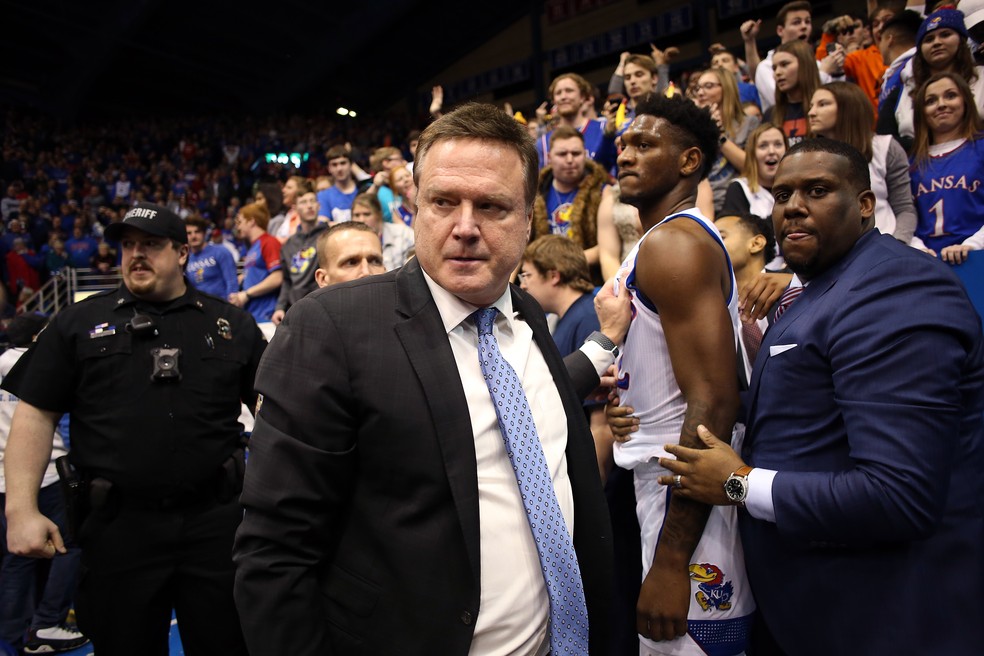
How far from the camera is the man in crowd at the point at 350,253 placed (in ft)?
10.5

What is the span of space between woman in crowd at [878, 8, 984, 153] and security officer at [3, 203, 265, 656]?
14.0 feet

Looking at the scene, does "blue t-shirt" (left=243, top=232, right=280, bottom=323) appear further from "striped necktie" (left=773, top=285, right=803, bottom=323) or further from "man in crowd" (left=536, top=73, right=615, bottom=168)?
"striped necktie" (left=773, top=285, right=803, bottom=323)

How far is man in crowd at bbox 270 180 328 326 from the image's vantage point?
17.7 feet

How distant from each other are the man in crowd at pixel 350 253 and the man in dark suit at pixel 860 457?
1.91 meters

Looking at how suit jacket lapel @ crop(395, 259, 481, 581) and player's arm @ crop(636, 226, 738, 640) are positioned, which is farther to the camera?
player's arm @ crop(636, 226, 738, 640)

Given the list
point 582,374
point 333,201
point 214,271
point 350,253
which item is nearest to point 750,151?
point 350,253

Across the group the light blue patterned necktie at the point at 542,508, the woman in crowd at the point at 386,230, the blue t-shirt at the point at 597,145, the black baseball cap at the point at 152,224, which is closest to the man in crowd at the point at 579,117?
the blue t-shirt at the point at 597,145

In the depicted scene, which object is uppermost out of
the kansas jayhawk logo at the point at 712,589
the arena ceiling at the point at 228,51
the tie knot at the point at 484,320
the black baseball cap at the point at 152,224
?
the arena ceiling at the point at 228,51

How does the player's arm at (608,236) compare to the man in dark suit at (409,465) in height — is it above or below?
above

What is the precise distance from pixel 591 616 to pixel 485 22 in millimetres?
23561

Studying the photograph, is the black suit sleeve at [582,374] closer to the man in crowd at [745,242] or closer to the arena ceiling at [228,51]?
the man in crowd at [745,242]

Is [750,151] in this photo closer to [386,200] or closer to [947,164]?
[947,164]

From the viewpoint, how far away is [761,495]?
163cm

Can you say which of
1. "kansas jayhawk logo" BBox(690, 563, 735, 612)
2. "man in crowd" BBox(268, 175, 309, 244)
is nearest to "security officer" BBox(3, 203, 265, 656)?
"kansas jayhawk logo" BBox(690, 563, 735, 612)
